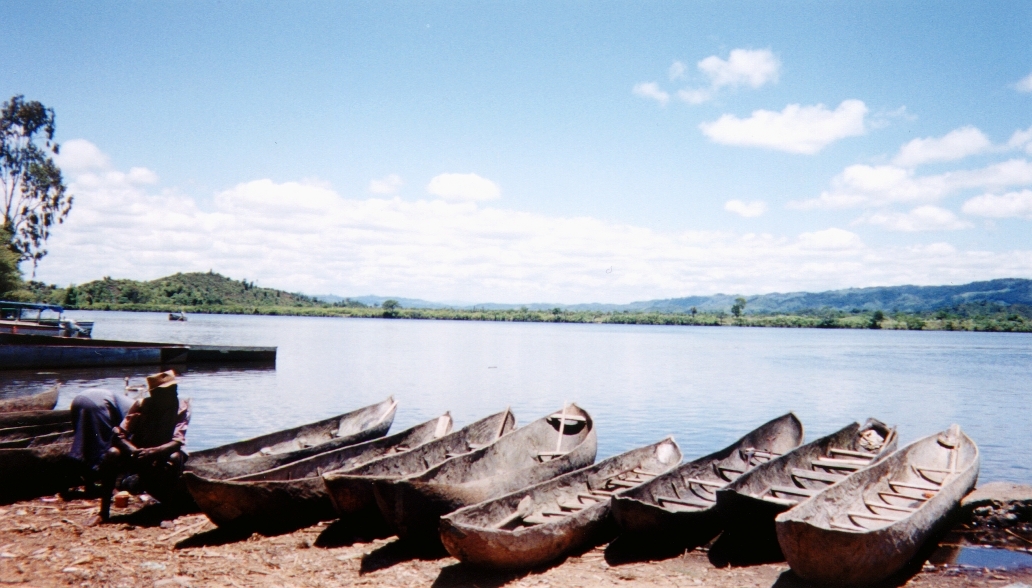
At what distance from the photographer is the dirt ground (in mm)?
7340

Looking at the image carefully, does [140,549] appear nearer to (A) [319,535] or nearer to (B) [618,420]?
(A) [319,535]

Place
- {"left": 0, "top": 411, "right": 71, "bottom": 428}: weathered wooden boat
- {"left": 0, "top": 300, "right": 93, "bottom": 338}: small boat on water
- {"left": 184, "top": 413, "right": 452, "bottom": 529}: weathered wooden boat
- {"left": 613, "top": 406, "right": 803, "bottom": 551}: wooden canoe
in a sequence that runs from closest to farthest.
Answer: {"left": 184, "top": 413, "right": 452, "bottom": 529}: weathered wooden boat
{"left": 613, "top": 406, "right": 803, "bottom": 551}: wooden canoe
{"left": 0, "top": 411, "right": 71, "bottom": 428}: weathered wooden boat
{"left": 0, "top": 300, "right": 93, "bottom": 338}: small boat on water

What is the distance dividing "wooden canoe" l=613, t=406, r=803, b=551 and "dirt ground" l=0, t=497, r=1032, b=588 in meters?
0.31

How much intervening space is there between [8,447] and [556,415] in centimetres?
905

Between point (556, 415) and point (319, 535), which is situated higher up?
point (556, 415)

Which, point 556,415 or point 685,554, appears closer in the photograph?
point 685,554

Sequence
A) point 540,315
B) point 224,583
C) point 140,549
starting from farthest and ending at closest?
1. point 540,315
2. point 140,549
3. point 224,583

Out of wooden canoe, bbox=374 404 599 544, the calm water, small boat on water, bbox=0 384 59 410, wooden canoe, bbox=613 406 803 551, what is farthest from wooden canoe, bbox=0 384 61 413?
wooden canoe, bbox=613 406 803 551

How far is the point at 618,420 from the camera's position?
23.5 meters

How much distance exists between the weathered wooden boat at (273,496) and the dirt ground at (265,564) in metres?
0.23

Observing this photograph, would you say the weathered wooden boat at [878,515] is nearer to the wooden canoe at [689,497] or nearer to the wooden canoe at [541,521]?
the wooden canoe at [689,497]

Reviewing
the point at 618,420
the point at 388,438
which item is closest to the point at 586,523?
the point at 388,438

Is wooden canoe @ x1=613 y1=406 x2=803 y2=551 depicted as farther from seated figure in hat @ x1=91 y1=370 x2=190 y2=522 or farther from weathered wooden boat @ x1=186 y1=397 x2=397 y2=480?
seated figure in hat @ x1=91 y1=370 x2=190 y2=522

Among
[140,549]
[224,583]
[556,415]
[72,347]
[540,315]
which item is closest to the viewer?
[224,583]
